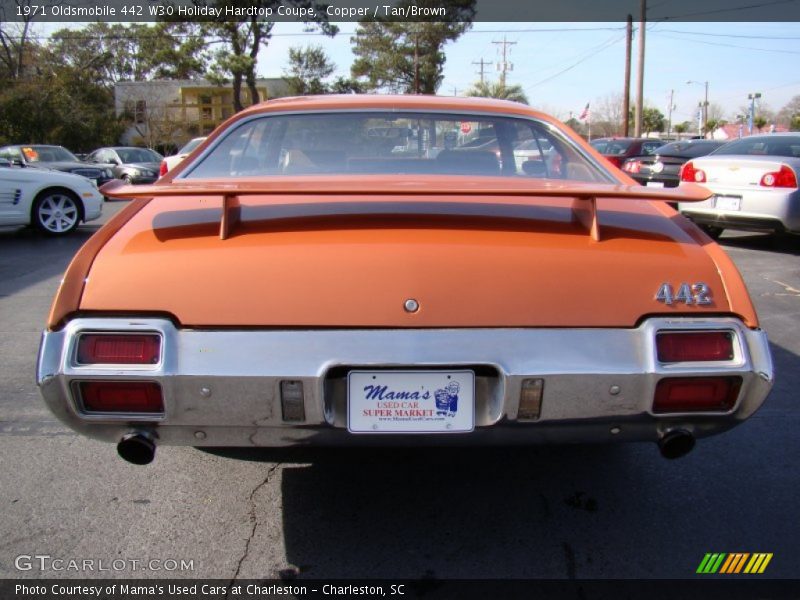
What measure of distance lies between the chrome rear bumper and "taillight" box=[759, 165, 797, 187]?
6.53 m

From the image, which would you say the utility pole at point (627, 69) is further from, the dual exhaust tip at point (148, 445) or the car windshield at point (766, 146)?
the dual exhaust tip at point (148, 445)

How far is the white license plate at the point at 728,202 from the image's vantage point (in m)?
7.82

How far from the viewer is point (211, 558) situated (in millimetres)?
2268

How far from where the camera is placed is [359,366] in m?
1.84

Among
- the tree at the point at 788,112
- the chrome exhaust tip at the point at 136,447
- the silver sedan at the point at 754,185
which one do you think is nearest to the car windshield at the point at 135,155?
the silver sedan at the point at 754,185

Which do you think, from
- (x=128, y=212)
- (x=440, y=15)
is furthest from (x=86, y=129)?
(x=128, y=212)

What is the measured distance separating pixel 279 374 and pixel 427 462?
1.27 metres

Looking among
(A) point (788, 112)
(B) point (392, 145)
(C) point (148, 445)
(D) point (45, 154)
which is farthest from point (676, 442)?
(A) point (788, 112)

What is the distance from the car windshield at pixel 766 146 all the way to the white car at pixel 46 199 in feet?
28.8

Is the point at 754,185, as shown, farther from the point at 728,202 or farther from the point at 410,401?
the point at 410,401

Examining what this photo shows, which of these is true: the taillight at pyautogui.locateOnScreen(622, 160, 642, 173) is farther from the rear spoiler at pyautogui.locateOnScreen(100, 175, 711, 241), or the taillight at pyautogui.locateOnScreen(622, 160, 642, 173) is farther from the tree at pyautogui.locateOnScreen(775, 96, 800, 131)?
the tree at pyautogui.locateOnScreen(775, 96, 800, 131)

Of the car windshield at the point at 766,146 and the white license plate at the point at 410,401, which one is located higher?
the car windshield at the point at 766,146

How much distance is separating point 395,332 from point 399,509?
A: 99 centimetres

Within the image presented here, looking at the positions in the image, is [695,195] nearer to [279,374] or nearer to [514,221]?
[514,221]
